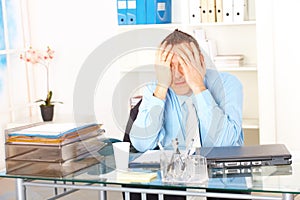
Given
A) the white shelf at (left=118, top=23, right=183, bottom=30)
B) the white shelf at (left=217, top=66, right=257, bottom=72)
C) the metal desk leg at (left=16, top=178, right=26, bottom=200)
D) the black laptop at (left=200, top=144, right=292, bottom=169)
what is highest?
the white shelf at (left=118, top=23, right=183, bottom=30)

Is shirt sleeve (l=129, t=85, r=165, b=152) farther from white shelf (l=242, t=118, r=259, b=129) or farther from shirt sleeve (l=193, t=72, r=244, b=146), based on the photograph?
white shelf (l=242, t=118, r=259, b=129)

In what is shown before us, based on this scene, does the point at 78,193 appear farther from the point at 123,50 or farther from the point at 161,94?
the point at 161,94

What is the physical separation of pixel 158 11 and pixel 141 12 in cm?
13

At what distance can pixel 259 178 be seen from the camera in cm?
214

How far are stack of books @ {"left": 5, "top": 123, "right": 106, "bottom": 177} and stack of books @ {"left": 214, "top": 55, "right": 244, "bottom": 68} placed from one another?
2050 millimetres

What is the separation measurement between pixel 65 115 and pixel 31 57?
0.58 metres

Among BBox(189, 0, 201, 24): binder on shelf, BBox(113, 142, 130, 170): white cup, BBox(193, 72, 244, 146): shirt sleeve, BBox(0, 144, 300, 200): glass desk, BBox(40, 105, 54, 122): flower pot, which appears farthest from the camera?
BBox(40, 105, 54, 122): flower pot

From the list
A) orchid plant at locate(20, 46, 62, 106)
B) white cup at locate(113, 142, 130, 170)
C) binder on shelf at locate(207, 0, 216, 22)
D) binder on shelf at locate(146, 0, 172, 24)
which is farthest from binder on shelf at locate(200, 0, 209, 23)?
white cup at locate(113, 142, 130, 170)

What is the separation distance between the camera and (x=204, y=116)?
8.69 ft

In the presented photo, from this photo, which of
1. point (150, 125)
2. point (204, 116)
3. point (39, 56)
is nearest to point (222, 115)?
point (204, 116)

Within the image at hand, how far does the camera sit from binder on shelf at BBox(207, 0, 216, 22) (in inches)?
174

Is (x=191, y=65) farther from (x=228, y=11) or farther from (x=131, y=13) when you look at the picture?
(x=131, y=13)

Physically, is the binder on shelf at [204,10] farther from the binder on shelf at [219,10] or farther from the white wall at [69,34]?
the white wall at [69,34]

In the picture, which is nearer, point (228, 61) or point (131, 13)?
point (228, 61)
